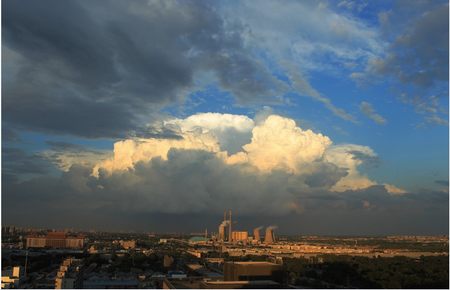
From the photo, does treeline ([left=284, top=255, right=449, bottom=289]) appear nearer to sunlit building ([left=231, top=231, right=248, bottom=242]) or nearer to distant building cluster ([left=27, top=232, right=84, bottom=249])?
distant building cluster ([left=27, top=232, right=84, bottom=249])

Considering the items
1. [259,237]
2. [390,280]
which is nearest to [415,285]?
[390,280]

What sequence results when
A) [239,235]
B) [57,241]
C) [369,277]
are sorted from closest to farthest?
[369,277], [57,241], [239,235]

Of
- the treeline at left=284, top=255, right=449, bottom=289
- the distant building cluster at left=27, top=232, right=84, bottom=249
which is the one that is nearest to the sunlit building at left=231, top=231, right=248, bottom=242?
the distant building cluster at left=27, top=232, right=84, bottom=249

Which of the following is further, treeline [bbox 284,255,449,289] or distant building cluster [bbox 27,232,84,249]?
distant building cluster [bbox 27,232,84,249]

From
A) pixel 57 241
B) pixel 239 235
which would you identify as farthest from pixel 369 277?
pixel 239 235

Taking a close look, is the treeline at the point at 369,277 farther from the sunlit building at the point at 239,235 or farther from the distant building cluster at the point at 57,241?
the sunlit building at the point at 239,235

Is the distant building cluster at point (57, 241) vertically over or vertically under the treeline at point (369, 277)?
over

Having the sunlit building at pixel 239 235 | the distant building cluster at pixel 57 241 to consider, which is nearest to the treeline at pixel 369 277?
the distant building cluster at pixel 57 241

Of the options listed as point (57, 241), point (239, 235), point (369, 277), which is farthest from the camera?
point (239, 235)

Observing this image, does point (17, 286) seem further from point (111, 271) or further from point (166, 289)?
point (111, 271)

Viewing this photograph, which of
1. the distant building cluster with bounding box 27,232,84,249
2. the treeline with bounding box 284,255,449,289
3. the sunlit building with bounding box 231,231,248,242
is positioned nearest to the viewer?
the treeline with bounding box 284,255,449,289

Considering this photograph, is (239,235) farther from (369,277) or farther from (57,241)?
(369,277)
